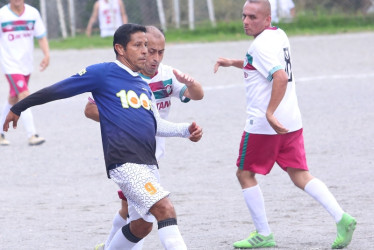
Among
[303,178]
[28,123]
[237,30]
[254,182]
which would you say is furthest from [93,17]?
[303,178]

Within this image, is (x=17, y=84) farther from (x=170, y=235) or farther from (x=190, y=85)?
(x=170, y=235)

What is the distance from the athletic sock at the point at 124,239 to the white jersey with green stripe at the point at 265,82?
1.26m

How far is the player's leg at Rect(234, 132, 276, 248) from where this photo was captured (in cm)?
650

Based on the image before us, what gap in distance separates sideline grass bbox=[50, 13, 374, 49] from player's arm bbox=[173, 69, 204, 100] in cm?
1521

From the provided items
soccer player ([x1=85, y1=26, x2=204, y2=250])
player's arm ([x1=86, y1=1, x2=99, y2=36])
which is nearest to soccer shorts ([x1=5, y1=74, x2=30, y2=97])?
soccer player ([x1=85, y1=26, x2=204, y2=250])

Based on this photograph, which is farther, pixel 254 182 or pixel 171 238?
pixel 254 182

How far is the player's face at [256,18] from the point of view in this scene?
6539 mm

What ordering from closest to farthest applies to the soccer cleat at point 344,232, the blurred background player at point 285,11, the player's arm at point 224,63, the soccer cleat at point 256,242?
1. the soccer cleat at point 344,232
2. the soccer cleat at point 256,242
3. the player's arm at point 224,63
4. the blurred background player at point 285,11

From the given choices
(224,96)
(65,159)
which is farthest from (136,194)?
(224,96)

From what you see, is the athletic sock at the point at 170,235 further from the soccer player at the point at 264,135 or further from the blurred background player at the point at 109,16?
the blurred background player at the point at 109,16

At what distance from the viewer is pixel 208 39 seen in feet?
71.6

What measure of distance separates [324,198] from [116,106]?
1.77m

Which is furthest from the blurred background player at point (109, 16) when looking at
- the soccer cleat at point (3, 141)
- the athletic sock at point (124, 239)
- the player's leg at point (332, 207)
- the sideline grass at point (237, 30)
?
the athletic sock at point (124, 239)

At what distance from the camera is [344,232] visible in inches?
247
